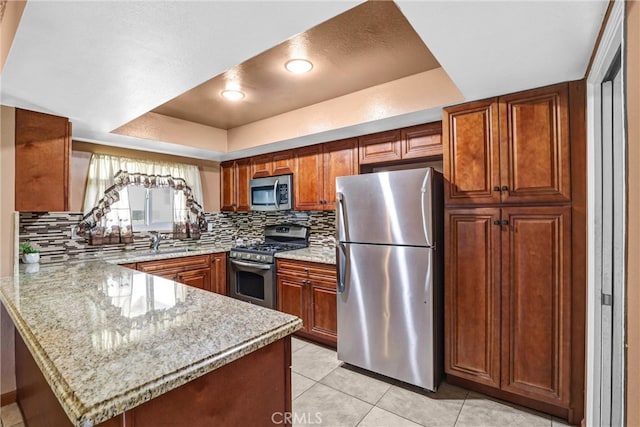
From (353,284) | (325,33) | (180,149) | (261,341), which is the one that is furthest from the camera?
(180,149)

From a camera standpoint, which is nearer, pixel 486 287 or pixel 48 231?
pixel 486 287

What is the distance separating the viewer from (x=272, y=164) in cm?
370

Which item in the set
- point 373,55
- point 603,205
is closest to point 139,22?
point 373,55

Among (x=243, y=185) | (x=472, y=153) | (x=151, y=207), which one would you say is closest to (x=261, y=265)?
(x=243, y=185)

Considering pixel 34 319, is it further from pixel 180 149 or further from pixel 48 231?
pixel 180 149

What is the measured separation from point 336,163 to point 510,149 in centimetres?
155

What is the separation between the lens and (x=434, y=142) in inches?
99.7

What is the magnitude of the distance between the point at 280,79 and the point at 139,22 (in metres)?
1.25

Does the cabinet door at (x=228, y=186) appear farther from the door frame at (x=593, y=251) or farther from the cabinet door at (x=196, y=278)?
the door frame at (x=593, y=251)

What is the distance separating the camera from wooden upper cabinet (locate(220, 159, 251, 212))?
398cm

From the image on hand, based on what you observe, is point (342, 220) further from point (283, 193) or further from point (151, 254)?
point (151, 254)

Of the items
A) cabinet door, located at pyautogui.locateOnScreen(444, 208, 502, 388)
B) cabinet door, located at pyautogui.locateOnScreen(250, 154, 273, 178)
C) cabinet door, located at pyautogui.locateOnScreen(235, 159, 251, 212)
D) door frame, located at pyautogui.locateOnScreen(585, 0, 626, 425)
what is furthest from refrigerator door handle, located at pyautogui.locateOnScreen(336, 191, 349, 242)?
cabinet door, located at pyautogui.locateOnScreen(235, 159, 251, 212)

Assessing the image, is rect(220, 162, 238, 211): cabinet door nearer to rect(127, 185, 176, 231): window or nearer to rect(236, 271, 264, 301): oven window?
rect(127, 185, 176, 231): window

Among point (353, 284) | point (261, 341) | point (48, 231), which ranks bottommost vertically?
point (353, 284)
